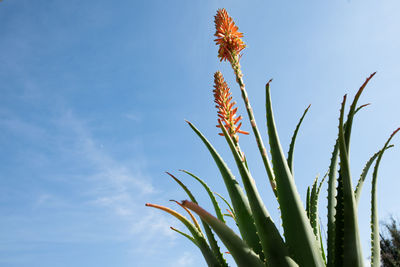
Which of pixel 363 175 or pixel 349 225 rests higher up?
pixel 363 175

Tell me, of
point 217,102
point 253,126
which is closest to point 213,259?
point 253,126

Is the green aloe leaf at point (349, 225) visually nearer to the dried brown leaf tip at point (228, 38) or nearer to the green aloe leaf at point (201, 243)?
the green aloe leaf at point (201, 243)

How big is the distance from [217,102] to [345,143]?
0.91 m

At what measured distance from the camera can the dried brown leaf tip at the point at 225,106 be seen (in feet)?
5.80

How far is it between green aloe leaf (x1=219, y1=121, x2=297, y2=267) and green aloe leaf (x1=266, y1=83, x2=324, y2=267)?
0.06 meters

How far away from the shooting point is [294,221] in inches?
46.3

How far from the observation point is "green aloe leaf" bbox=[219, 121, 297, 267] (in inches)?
44.5

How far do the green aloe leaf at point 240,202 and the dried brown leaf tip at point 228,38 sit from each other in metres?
0.85

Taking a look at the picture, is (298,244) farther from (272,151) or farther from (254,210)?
(272,151)

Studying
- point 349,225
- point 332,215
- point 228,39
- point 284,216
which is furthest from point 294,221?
point 228,39

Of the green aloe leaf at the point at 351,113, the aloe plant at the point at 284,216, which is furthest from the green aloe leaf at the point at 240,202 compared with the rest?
the green aloe leaf at the point at 351,113

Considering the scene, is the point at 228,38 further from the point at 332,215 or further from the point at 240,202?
the point at 332,215

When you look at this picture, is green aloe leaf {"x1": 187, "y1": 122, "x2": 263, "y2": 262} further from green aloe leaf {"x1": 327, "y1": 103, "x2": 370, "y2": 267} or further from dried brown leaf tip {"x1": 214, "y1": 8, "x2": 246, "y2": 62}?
dried brown leaf tip {"x1": 214, "y1": 8, "x2": 246, "y2": 62}

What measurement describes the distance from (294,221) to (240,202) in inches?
10.3
